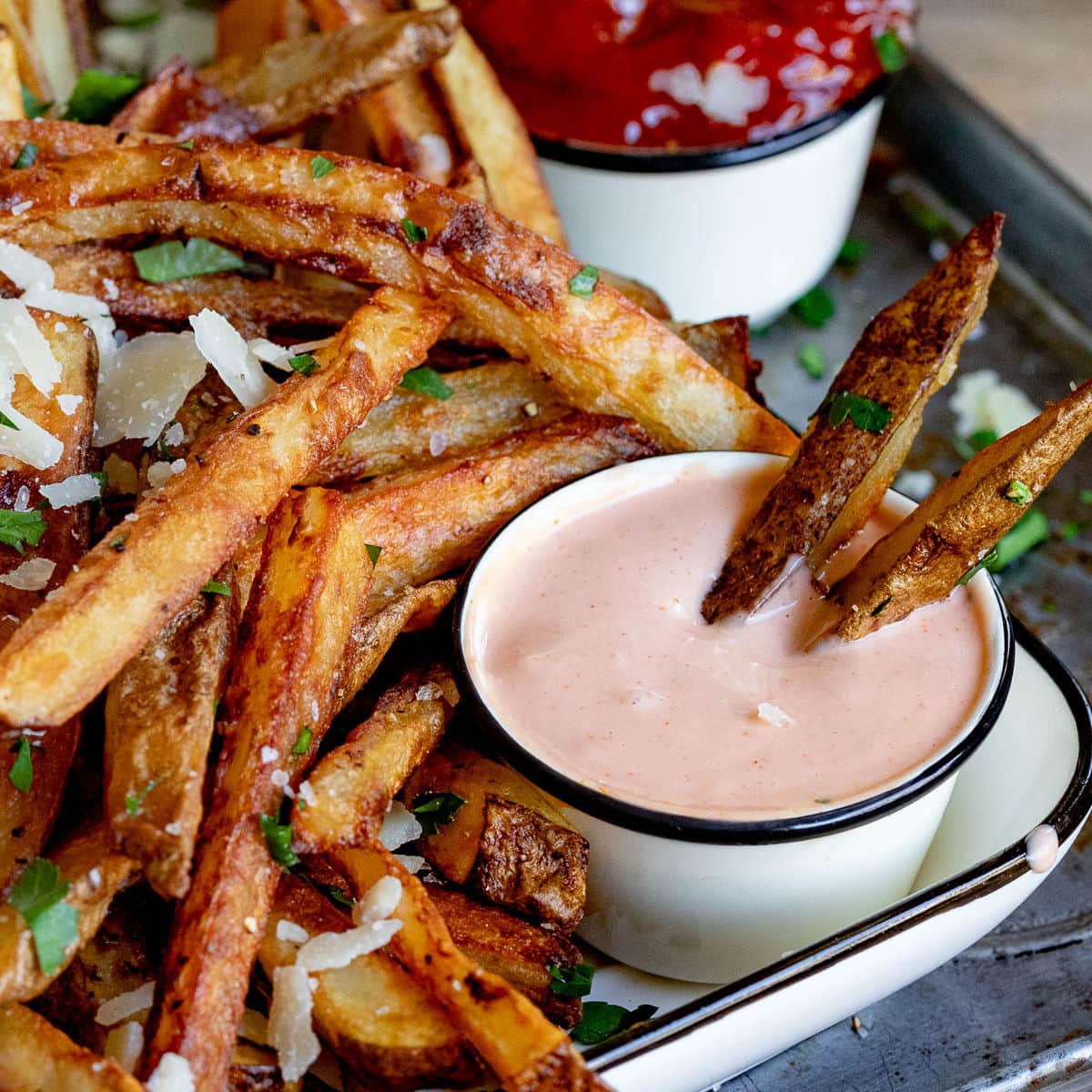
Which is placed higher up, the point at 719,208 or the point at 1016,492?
the point at 1016,492

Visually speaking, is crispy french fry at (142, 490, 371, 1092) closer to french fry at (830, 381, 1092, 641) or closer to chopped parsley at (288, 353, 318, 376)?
chopped parsley at (288, 353, 318, 376)

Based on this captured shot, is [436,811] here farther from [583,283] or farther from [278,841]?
[583,283]

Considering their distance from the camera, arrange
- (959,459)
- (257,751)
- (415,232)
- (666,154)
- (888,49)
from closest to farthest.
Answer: (257,751) < (415,232) < (666,154) < (959,459) < (888,49)

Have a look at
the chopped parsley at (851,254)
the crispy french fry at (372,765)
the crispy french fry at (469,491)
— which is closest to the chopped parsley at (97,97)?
the crispy french fry at (469,491)

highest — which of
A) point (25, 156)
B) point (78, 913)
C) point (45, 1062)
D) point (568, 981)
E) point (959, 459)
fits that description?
point (25, 156)

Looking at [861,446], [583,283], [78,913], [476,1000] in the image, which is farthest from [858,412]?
[78,913]

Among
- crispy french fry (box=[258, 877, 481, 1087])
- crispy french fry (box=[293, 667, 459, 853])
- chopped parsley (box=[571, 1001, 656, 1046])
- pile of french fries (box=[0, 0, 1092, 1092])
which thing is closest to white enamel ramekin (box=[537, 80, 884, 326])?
pile of french fries (box=[0, 0, 1092, 1092])
